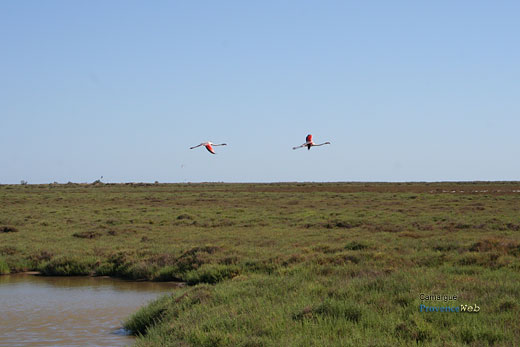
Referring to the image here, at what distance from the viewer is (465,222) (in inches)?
1163

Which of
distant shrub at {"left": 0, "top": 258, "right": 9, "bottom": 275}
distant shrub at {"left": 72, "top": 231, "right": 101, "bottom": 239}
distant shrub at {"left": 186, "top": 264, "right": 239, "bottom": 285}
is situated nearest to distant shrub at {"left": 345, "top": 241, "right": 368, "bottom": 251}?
distant shrub at {"left": 186, "top": 264, "right": 239, "bottom": 285}

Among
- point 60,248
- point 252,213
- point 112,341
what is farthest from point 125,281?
point 252,213

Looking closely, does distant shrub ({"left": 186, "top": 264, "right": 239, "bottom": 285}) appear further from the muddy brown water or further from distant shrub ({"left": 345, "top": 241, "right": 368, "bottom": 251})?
distant shrub ({"left": 345, "top": 241, "right": 368, "bottom": 251})

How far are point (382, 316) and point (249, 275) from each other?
672cm

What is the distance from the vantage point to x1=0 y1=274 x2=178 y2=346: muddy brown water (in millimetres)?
12739

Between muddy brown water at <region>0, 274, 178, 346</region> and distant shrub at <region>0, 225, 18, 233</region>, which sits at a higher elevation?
distant shrub at <region>0, 225, 18, 233</region>

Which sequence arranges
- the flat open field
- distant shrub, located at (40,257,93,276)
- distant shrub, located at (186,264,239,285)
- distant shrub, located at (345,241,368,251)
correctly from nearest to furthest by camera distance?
1. the flat open field
2. distant shrub, located at (186,264,239,285)
3. distant shrub, located at (345,241,368,251)
4. distant shrub, located at (40,257,93,276)

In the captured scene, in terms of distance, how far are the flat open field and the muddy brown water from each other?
78cm

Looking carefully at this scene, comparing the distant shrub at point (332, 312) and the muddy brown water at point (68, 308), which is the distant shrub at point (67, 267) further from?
the distant shrub at point (332, 312)

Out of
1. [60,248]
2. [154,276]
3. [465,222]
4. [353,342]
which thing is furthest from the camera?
[465,222]

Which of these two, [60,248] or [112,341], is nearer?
[112,341]

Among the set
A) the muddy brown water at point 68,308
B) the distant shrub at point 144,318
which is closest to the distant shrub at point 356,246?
the muddy brown water at point 68,308

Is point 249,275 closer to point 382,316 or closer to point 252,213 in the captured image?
point 382,316

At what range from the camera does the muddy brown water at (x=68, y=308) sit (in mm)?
12739
